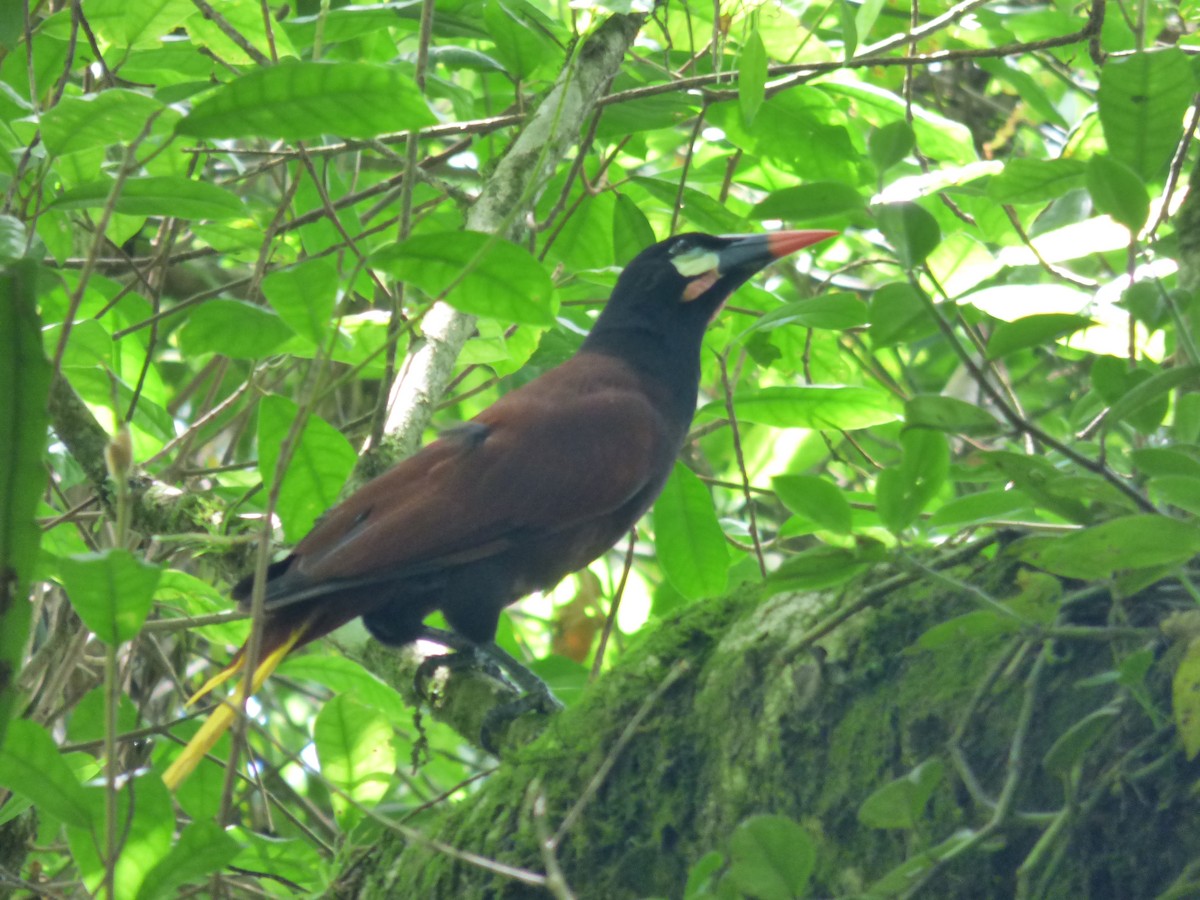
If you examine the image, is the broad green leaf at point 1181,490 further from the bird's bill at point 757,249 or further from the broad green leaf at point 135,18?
the broad green leaf at point 135,18

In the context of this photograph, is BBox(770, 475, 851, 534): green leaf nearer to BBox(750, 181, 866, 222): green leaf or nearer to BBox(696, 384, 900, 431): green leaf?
BBox(750, 181, 866, 222): green leaf

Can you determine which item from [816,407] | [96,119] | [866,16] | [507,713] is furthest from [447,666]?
[866,16]

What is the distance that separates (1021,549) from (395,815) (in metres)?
1.96

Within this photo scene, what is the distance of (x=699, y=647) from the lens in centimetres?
188

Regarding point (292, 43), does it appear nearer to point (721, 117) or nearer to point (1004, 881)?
point (721, 117)

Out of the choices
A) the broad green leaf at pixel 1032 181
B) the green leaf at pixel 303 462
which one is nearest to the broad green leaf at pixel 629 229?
the green leaf at pixel 303 462

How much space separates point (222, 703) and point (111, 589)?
32 cm

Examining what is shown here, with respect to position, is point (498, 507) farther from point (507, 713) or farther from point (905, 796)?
point (905, 796)

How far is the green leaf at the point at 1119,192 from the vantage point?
4.51 feet

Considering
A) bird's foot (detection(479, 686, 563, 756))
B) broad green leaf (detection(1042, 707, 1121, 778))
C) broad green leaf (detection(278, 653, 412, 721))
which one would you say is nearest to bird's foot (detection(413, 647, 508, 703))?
broad green leaf (detection(278, 653, 412, 721))

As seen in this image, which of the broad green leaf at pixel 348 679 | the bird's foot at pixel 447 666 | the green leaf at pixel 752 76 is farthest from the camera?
the bird's foot at pixel 447 666

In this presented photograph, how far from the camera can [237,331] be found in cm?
195

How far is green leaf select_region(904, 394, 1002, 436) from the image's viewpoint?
137cm

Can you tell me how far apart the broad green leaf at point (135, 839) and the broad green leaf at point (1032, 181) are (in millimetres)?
1412
